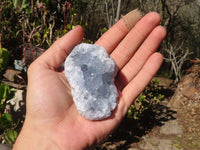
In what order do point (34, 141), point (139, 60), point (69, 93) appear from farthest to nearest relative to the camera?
point (139, 60) → point (69, 93) → point (34, 141)

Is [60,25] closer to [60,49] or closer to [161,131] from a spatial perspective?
[60,49]

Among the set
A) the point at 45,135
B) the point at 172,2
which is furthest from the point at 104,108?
the point at 172,2

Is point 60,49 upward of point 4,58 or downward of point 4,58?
upward

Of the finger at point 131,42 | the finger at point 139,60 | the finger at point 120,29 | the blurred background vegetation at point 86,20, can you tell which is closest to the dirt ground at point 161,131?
the blurred background vegetation at point 86,20

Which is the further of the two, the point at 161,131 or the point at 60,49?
the point at 161,131

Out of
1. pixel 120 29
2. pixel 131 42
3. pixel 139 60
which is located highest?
pixel 120 29

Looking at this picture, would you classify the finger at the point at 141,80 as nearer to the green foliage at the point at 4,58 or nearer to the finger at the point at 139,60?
the finger at the point at 139,60

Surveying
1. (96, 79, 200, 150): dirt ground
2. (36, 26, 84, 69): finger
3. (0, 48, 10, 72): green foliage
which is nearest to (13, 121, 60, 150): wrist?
(36, 26, 84, 69): finger

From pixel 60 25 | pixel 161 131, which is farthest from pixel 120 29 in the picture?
pixel 161 131
